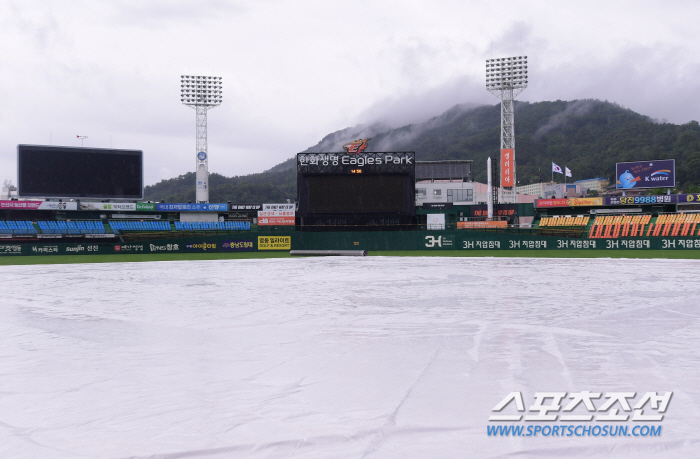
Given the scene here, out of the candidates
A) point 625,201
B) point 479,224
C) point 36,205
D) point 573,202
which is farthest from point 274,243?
point 625,201

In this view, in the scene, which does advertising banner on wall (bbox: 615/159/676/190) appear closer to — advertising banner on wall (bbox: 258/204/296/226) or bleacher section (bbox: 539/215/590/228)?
bleacher section (bbox: 539/215/590/228)

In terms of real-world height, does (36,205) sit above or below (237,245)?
above

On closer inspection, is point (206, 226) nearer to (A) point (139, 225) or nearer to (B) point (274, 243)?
(A) point (139, 225)

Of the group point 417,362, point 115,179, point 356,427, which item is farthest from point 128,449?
point 115,179

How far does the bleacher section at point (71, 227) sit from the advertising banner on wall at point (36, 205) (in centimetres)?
270

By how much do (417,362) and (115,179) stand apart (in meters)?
53.7

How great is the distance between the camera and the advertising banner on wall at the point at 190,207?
6125cm

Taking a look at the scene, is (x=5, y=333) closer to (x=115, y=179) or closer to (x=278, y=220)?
(x=278, y=220)

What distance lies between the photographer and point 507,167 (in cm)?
6450

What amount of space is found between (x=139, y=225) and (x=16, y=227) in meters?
11.9

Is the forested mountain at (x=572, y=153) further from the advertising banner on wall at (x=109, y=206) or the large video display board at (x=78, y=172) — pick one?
the large video display board at (x=78, y=172)

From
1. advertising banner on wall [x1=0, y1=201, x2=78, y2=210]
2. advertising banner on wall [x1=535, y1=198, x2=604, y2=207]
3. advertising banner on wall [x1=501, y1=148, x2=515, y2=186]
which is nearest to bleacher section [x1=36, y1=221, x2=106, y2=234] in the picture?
advertising banner on wall [x1=0, y1=201, x2=78, y2=210]

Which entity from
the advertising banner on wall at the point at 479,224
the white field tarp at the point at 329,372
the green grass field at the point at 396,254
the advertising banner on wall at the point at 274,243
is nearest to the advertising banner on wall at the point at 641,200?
the advertising banner on wall at the point at 479,224

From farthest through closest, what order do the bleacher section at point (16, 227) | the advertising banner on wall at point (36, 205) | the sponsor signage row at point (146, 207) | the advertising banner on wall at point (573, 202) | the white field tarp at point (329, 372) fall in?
the advertising banner on wall at point (573, 202)
the advertising banner on wall at point (36, 205)
the sponsor signage row at point (146, 207)
the bleacher section at point (16, 227)
the white field tarp at point (329, 372)
